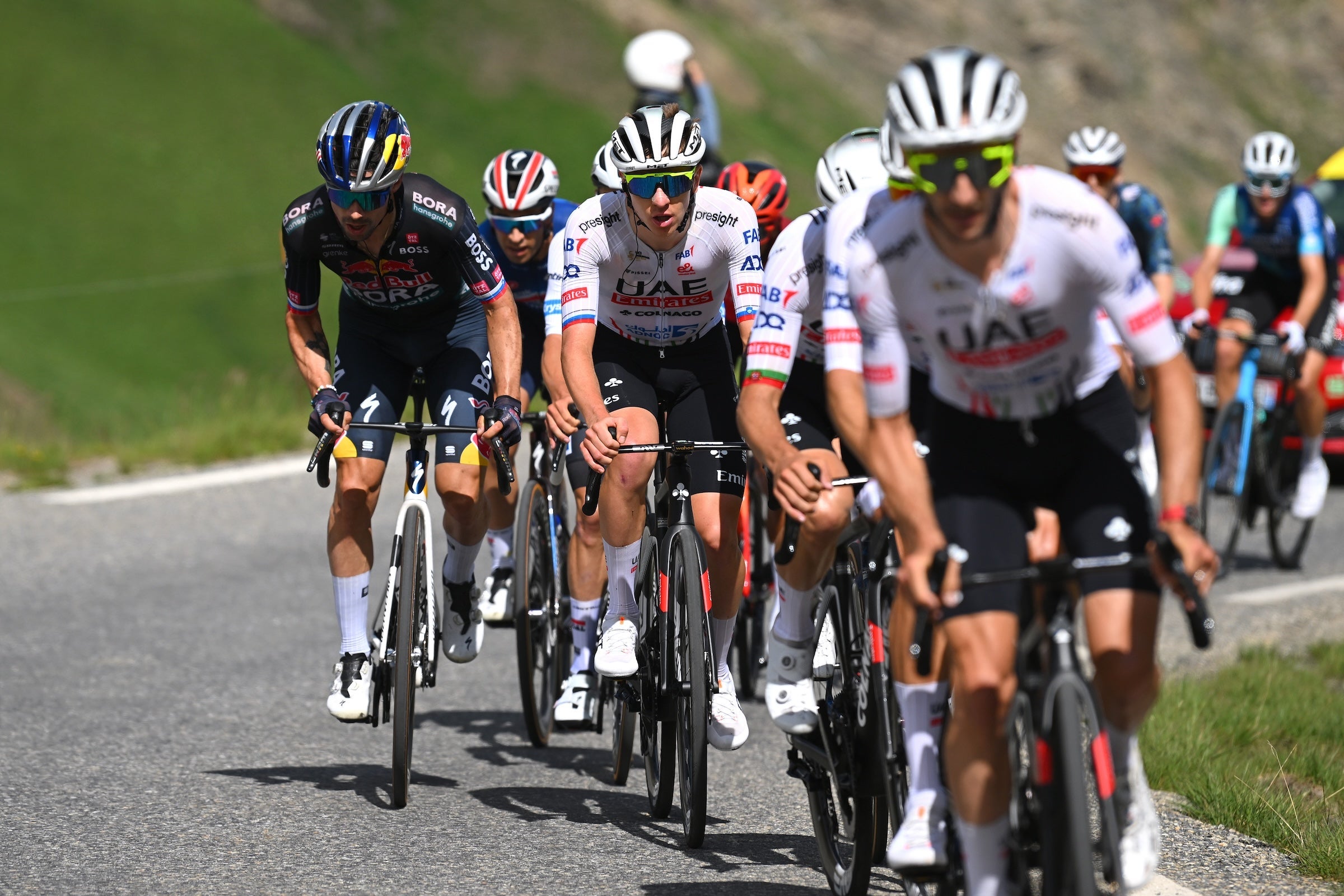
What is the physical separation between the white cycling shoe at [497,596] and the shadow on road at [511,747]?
45 cm

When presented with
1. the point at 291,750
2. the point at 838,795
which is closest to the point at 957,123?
the point at 838,795

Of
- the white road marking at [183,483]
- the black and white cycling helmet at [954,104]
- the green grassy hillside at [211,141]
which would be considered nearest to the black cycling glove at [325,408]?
the black and white cycling helmet at [954,104]

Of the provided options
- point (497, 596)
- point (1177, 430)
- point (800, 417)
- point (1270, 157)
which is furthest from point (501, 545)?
point (1270, 157)

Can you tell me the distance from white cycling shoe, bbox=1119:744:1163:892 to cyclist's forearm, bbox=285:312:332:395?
3.68 m

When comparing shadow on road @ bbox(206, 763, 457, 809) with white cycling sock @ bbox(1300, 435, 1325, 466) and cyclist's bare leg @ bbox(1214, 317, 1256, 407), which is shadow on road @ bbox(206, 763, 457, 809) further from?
white cycling sock @ bbox(1300, 435, 1325, 466)

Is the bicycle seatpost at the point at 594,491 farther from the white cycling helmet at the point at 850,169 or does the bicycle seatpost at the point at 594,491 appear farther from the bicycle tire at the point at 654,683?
the white cycling helmet at the point at 850,169

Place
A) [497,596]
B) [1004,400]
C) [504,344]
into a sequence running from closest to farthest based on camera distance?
1. [1004,400]
2. [504,344]
3. [497,596]

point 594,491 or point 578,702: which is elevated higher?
point 594,491

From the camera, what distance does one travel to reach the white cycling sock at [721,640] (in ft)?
19.2

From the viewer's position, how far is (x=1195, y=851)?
5.38 m

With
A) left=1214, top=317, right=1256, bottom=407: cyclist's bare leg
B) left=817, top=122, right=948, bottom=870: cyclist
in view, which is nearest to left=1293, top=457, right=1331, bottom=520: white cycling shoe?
left=1214, top=317, right=1256, bottom=407: cyclist's bare leg

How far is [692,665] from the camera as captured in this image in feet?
18.2

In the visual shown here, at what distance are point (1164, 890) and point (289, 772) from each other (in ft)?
11.1

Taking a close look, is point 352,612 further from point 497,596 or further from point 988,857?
point 988,857
